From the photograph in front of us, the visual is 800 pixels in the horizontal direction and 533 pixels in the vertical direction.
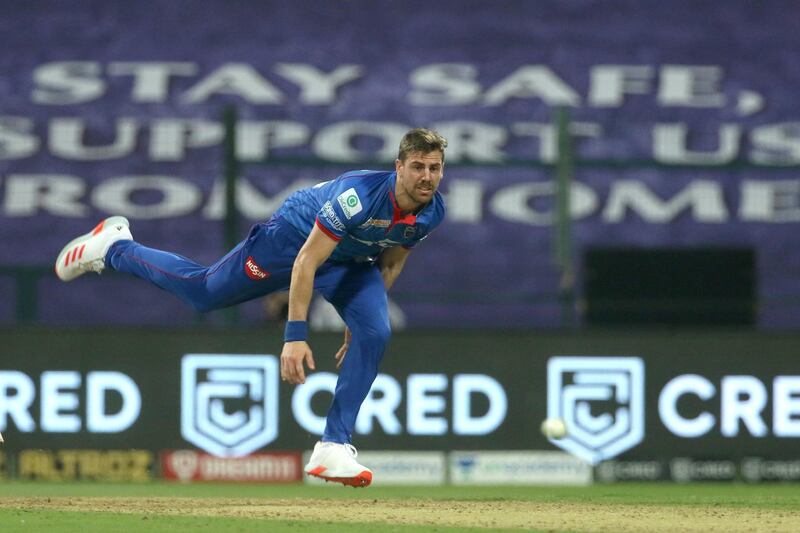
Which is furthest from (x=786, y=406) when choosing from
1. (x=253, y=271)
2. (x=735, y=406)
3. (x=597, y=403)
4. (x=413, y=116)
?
(x=413, y=116)

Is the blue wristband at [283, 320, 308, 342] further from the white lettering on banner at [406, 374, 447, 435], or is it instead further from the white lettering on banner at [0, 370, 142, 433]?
the white lettering on banner at [0, 370, 142, 433]

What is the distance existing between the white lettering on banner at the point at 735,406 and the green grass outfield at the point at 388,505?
0.49 metres

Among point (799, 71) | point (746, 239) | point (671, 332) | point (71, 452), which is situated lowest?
point (71, 452)

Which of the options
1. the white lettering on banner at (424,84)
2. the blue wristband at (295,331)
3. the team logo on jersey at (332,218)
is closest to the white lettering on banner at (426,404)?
the blue wristband at (295,331)

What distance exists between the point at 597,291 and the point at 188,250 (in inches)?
231

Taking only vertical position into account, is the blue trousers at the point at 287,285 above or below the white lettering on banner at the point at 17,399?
above

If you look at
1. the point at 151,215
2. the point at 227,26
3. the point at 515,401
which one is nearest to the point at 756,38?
the point at 227,26

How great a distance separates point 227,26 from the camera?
66.3 feet

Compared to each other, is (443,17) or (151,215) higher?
(443,17)

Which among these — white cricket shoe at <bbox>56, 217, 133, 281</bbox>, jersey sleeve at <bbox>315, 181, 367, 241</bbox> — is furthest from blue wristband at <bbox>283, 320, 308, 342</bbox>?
white cricket shoe at <bbox>56, 217, 133, 281</bbox>

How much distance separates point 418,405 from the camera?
12211mm

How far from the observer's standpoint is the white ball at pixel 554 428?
39.5 feet

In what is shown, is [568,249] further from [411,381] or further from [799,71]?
[799,71]

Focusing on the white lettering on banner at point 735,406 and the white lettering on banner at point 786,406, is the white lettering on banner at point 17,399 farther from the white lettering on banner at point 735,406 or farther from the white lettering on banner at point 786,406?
the white lettering on banner at point 786,406
